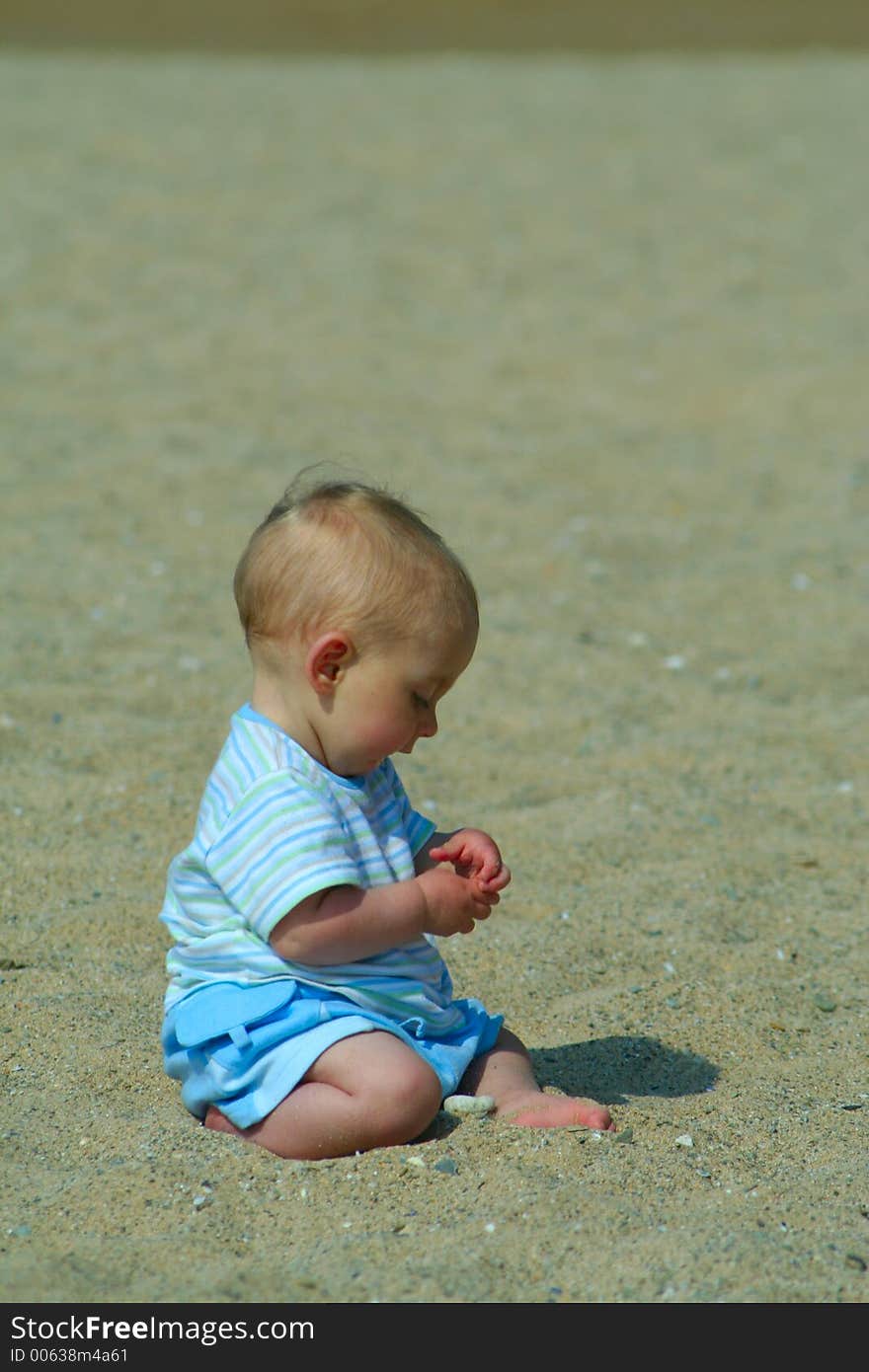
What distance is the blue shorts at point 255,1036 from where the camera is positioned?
2.86m

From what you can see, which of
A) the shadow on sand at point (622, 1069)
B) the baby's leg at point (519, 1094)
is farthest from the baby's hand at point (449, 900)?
the shadow on sand at point (622, 1069)

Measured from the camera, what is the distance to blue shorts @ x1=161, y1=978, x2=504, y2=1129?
286 centimetres

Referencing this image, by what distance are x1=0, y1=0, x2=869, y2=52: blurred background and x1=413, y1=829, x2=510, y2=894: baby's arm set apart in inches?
633

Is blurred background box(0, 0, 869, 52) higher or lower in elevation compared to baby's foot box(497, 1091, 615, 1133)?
higher

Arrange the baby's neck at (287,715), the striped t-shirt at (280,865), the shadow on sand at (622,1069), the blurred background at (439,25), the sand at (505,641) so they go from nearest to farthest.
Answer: the sand at (505,641)
the striped t-shirt at (280,865)
the baby's neck at (287,715)
the shadow on sand at (622,1069)
the blurred background at (439,25)

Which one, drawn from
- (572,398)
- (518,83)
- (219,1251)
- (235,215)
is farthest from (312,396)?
(518,83)

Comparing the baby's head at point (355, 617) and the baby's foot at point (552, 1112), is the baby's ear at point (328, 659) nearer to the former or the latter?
the baby's head at point (355, 617)

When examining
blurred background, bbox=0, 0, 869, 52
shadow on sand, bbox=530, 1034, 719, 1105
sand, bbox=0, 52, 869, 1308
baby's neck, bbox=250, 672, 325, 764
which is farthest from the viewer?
blurred background, bbox=0, 0, 869, 52

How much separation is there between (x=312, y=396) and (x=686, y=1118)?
5.81 meters

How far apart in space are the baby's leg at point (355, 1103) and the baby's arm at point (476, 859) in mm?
307

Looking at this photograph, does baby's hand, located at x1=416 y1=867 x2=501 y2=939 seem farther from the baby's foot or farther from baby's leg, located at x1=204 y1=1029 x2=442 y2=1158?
the baby's foot

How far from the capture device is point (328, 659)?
2850 mm

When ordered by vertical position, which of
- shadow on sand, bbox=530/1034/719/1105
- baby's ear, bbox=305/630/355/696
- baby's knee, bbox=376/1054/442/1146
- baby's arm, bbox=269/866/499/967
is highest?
baby's ear, bbox=305/630/355/696

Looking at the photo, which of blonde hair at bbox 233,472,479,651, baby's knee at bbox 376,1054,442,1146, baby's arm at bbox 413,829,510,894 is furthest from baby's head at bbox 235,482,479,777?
baby's knee at bbox 376,1054,442,1146
